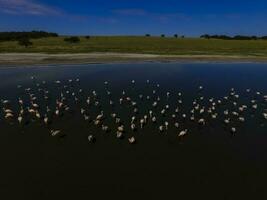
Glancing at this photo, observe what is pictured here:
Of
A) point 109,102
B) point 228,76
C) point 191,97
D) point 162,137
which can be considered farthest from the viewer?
point 228,76

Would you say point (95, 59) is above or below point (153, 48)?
above

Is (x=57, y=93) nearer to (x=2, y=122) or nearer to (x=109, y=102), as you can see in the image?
(x=109, y=102)

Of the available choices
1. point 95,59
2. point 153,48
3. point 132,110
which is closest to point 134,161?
point 132,110

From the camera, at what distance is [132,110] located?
2820 cm

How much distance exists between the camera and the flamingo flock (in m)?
23.7

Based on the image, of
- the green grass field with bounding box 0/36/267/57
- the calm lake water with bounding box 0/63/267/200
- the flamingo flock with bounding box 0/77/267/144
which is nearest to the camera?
the calm lake water with bounding box 0/63/267/200

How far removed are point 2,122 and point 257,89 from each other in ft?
78.3

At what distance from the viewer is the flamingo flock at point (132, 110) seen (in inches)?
934

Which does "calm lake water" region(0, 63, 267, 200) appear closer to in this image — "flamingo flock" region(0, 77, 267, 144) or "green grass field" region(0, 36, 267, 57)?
"flamingo flock" region(0, 77, 267, 144)

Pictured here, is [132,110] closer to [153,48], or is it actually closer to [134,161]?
[134,161]

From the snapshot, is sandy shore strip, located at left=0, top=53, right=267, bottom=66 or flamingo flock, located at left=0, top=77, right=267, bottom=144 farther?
sandy shore strip, located at left=0, top=53, right=267, bottom=66

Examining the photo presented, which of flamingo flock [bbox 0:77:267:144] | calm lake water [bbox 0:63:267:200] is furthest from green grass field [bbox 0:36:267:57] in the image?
calm lake water [bbox 0:63:267:200]

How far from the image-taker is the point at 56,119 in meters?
25.5

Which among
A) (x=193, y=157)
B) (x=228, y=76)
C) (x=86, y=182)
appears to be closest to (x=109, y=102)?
(x=193, y=157)
